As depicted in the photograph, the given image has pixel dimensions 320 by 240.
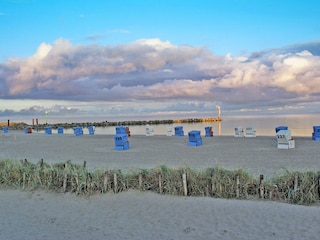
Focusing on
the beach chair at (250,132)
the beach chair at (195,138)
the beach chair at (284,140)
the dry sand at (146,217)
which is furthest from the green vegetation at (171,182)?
the beach chair at (250,132)

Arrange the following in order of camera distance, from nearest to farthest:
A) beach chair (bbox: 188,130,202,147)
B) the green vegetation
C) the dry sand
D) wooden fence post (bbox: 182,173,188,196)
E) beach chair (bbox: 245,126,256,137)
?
the dry sand < the green vegetation < wooden fence post (bbox: 182,173,188,196) < beach chair (bbox: 188,130,202,147) < beach chair (bbox: 245,126,256,137)

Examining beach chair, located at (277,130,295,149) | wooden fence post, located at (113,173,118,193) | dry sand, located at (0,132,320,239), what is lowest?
dry sand, located at (0,132,320,239)

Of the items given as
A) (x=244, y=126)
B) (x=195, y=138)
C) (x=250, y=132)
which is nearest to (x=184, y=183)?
(x=195, y=138)

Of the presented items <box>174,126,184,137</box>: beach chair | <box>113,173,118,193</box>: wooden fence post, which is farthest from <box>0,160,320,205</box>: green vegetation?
<box>174,126,184,137</box>: beach chair

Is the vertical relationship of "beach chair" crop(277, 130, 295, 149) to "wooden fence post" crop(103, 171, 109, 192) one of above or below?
above

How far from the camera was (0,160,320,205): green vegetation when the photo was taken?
7.17 meters

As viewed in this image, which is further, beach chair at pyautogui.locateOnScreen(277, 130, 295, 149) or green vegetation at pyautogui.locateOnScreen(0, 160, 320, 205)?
beach chair at pyautogui.locateOnScreen(277, 130, 295, 149)

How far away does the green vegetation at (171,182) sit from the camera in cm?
717

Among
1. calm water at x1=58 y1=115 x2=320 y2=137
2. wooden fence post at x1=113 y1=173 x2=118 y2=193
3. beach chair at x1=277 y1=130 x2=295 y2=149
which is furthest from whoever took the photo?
calm water at x1=58 y1=115 x2=320 y2=137

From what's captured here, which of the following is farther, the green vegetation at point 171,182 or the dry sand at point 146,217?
the green vegetation at point 171,182

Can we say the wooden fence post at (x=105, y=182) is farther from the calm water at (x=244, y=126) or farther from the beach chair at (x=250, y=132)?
the calm water at (x=244, y=126)

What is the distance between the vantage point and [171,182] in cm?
778

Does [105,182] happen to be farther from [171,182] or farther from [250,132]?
[250,132]

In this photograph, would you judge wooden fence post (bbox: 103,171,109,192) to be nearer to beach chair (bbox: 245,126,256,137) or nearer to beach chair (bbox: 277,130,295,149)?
beach chair (bbox: 277,130,295,149)
